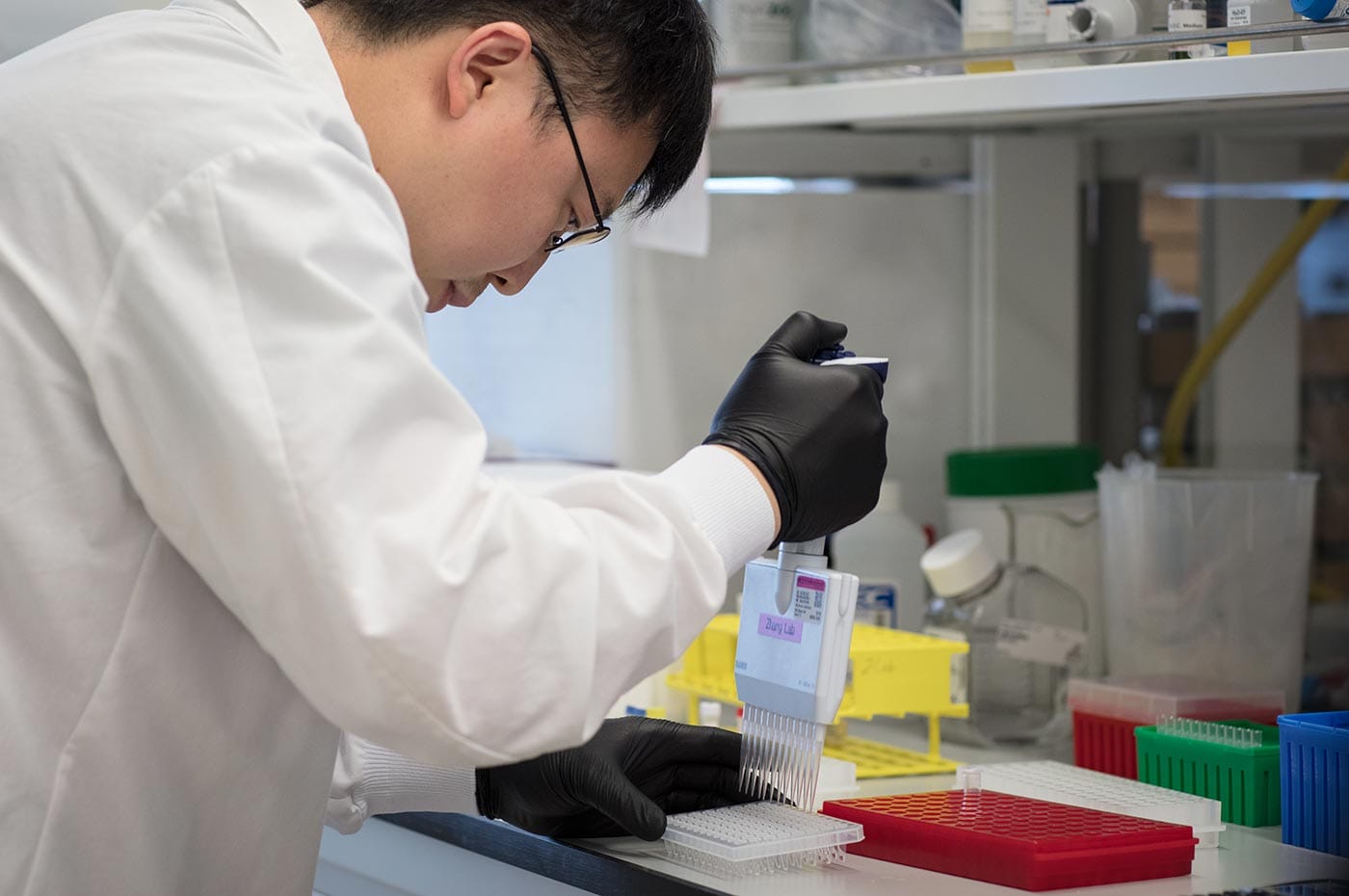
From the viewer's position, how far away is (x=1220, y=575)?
172 cm

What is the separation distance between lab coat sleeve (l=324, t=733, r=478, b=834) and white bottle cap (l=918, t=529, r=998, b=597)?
1.99 feet

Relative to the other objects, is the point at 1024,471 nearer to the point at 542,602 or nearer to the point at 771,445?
the point at 771,445

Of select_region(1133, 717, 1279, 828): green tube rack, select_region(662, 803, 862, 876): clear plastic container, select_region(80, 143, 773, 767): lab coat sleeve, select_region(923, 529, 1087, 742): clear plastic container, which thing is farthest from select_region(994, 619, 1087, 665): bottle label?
select_region(80, 143, 773, 767): lab coat sleeve

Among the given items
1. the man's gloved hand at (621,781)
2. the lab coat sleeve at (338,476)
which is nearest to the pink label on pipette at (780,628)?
the man's gloved hand at (621,781)

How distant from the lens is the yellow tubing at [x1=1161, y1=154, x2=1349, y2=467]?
203cm

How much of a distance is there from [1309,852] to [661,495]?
24.9 inches

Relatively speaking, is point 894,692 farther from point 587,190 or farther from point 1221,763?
point 587,190

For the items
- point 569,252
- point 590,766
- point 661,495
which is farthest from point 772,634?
point 569,252

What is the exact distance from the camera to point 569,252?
2115mm

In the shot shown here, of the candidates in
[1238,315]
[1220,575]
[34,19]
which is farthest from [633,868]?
[34,19]

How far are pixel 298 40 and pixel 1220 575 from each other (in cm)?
113

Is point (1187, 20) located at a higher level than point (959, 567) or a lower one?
higher

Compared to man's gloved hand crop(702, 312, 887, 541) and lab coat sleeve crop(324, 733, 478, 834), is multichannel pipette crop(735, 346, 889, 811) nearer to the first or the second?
man's gloved hand crop(702, 312, 887, 541)

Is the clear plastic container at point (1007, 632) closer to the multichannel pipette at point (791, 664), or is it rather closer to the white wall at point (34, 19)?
the multichannel pipette at point (791, 664)
